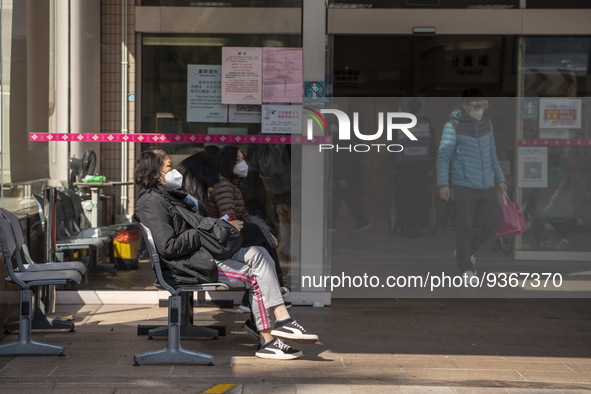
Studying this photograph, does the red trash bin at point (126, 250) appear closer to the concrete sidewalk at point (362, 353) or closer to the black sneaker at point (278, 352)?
the concrete sidewalk at point (362, 353)

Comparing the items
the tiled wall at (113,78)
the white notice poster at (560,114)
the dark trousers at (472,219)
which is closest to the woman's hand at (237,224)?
the tiled wall at (113,78)

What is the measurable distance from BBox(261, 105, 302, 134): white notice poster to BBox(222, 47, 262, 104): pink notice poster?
16 centimetres

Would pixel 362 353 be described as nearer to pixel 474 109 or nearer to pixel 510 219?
pixel 510 219

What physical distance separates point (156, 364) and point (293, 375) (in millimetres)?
829

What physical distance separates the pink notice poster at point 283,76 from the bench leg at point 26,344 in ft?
8.53

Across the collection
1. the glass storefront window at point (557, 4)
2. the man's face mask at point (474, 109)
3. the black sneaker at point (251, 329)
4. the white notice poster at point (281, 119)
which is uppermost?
the glass storefront window at point (557, 4)

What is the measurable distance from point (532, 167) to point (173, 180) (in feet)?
11.5

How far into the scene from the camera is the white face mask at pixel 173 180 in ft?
19.1

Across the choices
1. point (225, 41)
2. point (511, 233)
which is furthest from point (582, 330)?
point (225, 41)

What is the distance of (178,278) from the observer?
5.77 m

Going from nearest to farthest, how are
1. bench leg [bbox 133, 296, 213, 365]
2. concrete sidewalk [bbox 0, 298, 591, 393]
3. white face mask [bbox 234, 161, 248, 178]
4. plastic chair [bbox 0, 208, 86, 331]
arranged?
1. concrete sidewalk [bbox 0, 298, 591, 393]
2. bench leg [bbox 133, 296, 213, 365]
3. plastic chair [bbox 0, 208, 86, 331]
4. white face mask [bbox 234, 161, 248, 178]

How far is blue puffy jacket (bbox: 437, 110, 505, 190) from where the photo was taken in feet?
25.5

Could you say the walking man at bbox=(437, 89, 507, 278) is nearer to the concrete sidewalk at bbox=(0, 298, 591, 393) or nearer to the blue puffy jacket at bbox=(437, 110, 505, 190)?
the blue puffy jacket at bbox=(437, 110, 505, 190)

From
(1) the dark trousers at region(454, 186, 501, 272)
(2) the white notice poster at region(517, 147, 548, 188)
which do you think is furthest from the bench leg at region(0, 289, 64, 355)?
(2) the white notice poster at region(517, 147, 548, 188)
